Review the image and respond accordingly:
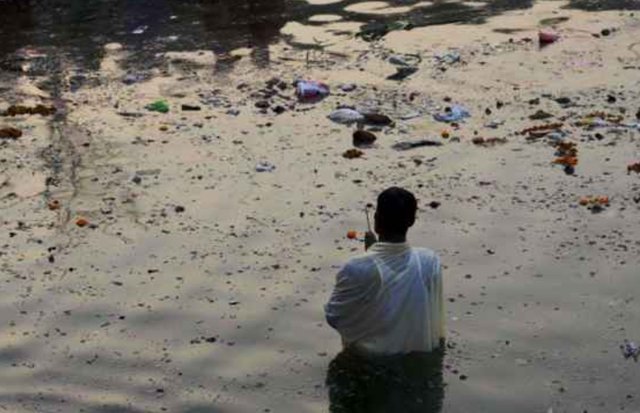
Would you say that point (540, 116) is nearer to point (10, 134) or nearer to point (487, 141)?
point (487, 141)

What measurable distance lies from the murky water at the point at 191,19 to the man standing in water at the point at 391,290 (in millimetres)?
5815

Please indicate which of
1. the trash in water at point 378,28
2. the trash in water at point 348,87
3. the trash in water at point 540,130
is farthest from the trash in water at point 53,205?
the trash in water at point 378,28

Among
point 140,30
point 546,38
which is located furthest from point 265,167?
point 140,30

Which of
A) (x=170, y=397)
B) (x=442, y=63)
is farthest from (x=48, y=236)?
(x=442, y=63)

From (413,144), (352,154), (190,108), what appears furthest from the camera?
(190,108)

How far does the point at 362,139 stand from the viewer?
7043 millimetres

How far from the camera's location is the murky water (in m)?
10.5

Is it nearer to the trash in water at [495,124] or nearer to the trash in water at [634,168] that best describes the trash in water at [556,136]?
the trash in water at [495,124]

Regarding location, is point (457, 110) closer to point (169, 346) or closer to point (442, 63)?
point (442, 63)

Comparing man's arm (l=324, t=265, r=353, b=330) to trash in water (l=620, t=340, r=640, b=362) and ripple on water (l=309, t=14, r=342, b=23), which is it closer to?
trash in water (l=620, t=340, r=640, b=362)

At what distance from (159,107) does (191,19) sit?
3.93 m

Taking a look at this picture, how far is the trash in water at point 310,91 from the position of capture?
8164 millimetres

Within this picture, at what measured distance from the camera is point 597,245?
17.7ft

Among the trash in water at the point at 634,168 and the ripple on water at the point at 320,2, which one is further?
the ripple on water at the point at 320,2
